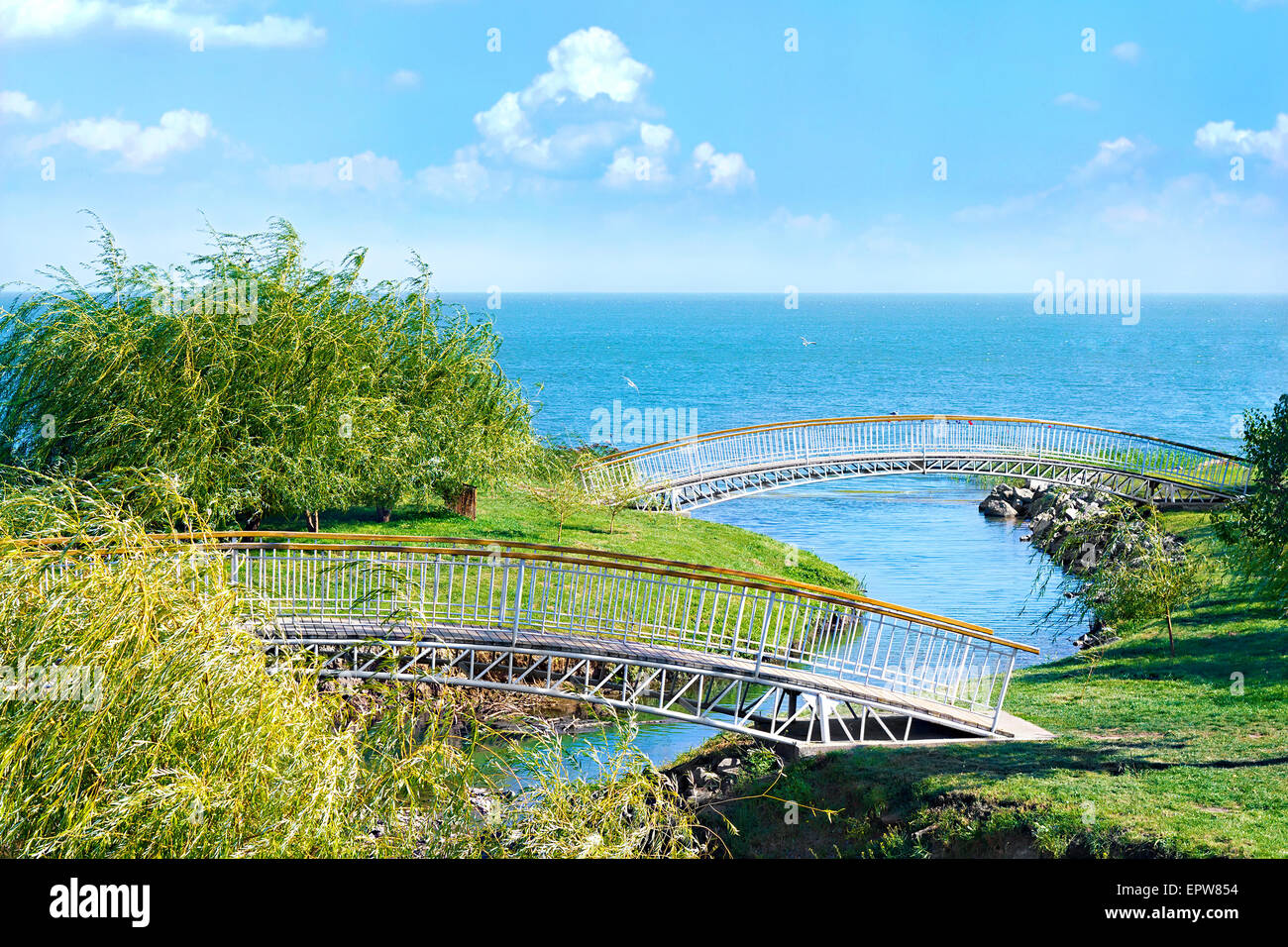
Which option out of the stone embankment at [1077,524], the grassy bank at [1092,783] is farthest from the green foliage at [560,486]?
the grassy bank at [1092,783]

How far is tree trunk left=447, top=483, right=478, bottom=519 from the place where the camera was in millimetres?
31031

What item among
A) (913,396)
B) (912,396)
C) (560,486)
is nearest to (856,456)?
(560,486)

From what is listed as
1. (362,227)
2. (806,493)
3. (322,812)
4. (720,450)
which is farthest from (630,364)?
(322,812)

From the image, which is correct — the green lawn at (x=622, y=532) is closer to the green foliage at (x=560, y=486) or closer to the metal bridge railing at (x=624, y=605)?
the green foliage at (x=560, y=486)

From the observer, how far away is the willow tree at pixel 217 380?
2380 centimetres

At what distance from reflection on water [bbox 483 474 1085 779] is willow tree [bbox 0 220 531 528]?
9.83 metres

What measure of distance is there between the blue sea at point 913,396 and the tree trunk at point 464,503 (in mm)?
5403

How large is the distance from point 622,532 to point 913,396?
7658 centimetres

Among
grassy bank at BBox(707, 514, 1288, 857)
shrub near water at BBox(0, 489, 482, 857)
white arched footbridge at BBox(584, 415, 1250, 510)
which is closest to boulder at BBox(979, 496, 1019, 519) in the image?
white arched footbridge at BBox(584, 415, 1250, 510)

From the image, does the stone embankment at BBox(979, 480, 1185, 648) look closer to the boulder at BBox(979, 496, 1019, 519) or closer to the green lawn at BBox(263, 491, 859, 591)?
the boulder at BBox(979, 496, 1019, 519)
